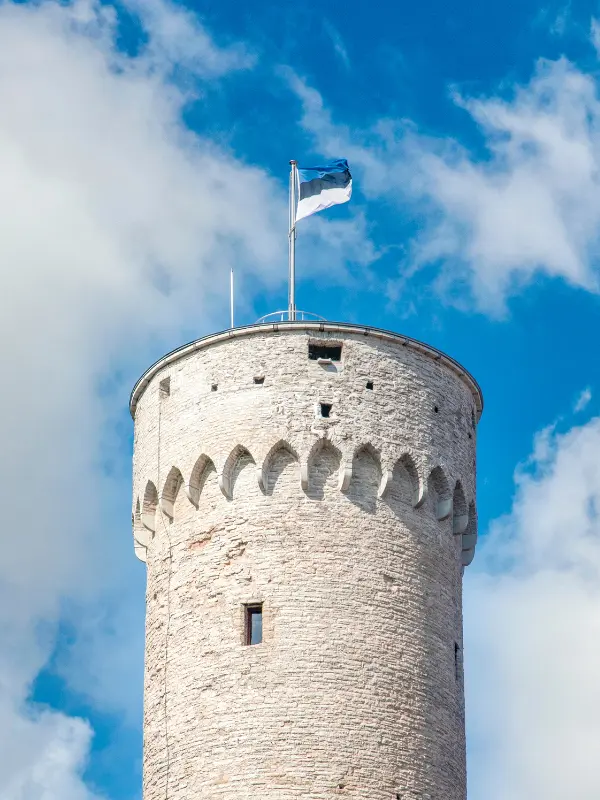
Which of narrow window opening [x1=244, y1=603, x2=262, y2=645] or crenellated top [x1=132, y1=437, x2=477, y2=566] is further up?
crenellated top [x1=132, y1=437, x2=477, y2=566]

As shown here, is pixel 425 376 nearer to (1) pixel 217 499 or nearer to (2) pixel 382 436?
(2) pixel 382 436

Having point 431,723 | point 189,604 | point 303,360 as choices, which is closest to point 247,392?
point 303,360

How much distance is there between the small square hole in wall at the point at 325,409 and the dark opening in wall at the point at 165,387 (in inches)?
120

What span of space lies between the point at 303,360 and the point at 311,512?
2.70 m

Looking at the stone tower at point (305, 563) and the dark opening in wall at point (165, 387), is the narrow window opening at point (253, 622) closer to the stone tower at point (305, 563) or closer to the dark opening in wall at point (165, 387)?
the stone tower at point (305, 563)

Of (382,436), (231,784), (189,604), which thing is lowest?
(231,784)

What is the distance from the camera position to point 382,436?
131 ft

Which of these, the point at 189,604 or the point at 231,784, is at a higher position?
the point at 189,604

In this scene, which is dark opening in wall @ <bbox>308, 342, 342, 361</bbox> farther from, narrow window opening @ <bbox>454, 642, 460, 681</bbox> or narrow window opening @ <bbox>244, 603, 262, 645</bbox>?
narrow window opening @ <bbox>454, 642, 460, 681</bbox>

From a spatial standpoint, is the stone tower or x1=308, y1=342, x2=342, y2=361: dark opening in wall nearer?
the stone tower

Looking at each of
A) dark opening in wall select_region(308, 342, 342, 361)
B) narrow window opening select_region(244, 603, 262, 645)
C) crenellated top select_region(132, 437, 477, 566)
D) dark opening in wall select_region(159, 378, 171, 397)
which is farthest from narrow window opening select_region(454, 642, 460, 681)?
dark opening in wall select_region(159, 378, 171, 397)

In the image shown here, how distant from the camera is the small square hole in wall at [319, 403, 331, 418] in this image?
130 feet

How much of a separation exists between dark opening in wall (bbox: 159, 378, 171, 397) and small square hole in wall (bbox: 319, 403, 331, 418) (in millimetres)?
3043

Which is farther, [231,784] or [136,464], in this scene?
[136,464]
